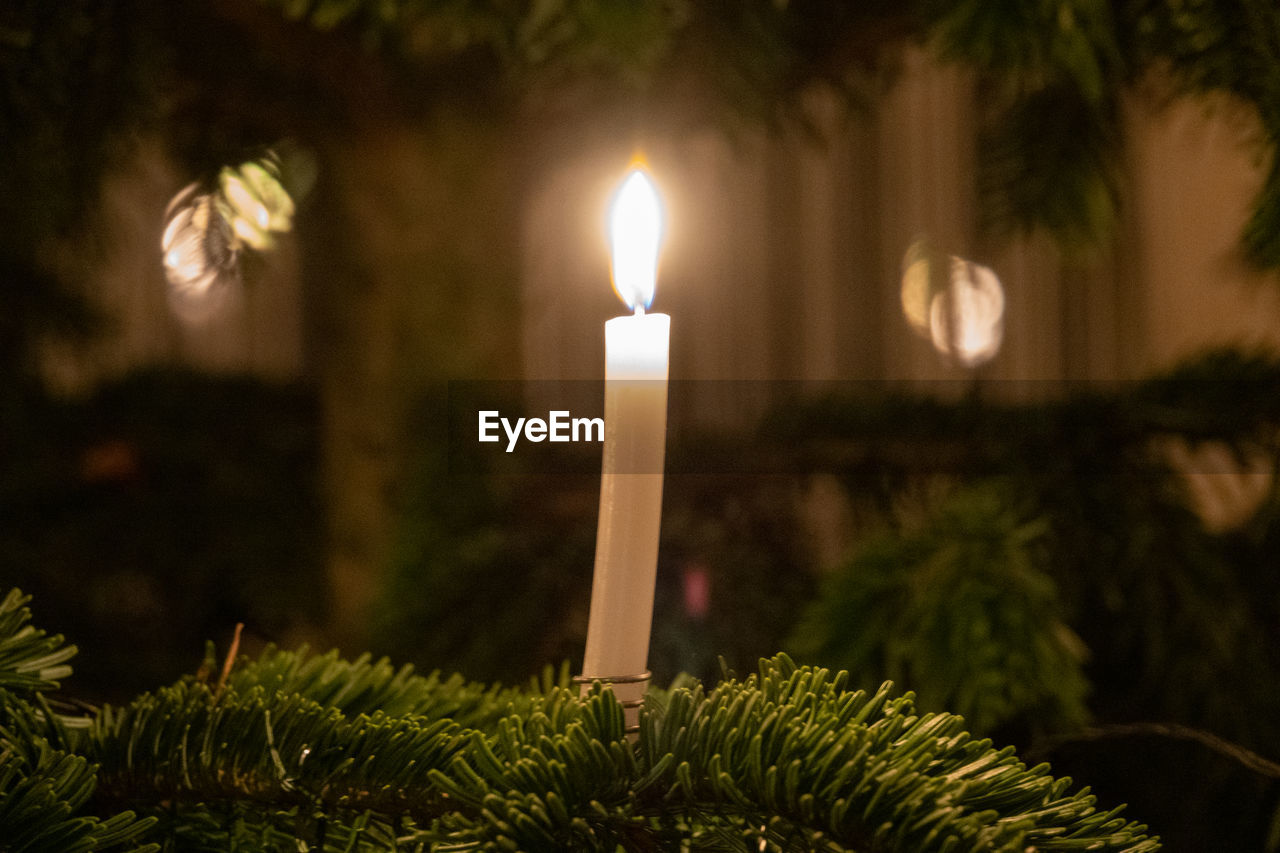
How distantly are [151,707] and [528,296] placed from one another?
1.40ft

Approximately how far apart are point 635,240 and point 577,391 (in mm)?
128

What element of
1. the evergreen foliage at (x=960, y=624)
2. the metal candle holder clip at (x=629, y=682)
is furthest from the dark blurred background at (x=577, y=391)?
the metal candle holder clip at (x=629, y=682)

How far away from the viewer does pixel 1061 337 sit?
131cm

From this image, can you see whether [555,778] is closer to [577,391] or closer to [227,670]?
[227,670]

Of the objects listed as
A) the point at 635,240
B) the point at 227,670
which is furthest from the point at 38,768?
the point at 635,240

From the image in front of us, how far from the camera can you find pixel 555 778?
15 centimetres

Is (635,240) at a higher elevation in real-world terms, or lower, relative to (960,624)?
higher

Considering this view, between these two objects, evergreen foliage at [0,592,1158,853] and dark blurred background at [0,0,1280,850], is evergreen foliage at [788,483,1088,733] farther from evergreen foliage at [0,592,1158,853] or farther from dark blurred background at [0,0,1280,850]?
evergreen foliage at [0,592,1158,853]

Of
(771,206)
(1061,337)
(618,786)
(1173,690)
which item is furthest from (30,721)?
(1061,337)

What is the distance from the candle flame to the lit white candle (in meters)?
0.02

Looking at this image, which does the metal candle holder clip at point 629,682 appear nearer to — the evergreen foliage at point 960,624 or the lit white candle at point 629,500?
the lit white candle at point 629,500

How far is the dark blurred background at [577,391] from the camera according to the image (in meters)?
0.30

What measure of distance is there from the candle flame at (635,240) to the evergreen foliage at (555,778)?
9cm

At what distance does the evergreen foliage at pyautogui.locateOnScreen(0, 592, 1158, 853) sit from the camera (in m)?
0.14
